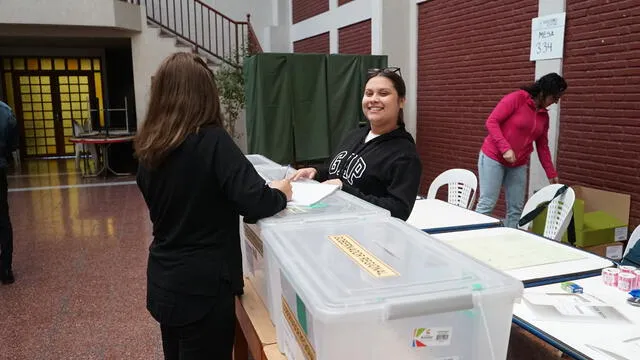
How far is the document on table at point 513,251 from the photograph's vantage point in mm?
1824

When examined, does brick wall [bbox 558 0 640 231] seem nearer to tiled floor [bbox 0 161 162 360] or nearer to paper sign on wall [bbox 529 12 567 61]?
paper sign on wall [bbox 529 12 567 61]

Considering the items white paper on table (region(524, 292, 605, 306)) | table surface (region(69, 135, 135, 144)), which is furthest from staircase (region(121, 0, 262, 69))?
white paper on table (region(524, 292, 605, 306))

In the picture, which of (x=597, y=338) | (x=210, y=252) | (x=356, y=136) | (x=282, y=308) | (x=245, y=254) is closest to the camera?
(x=282, y=308)

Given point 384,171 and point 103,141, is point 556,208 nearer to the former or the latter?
point 384,171

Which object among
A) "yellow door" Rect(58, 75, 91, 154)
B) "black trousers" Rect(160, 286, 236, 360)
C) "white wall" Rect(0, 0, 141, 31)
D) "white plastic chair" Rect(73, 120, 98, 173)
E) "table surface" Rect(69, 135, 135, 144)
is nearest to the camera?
"black trousers" Rect(160, 286, 236, 360)

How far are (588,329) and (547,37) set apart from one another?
3.64m

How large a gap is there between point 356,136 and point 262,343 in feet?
3.25

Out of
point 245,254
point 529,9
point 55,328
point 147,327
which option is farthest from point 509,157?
point 55,328


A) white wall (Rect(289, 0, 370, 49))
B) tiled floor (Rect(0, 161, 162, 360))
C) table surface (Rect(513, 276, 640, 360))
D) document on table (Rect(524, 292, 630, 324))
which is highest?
white wall (Rect(289, 0, 370, 49))

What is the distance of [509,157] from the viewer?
3576 mm

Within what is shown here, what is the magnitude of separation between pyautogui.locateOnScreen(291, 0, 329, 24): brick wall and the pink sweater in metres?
5.53

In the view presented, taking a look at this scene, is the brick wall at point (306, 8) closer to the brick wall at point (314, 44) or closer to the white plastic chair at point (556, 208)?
the brick wall at point (314, 44)

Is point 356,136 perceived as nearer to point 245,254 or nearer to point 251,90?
point 245,254

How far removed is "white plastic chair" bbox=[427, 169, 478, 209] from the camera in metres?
3.36
